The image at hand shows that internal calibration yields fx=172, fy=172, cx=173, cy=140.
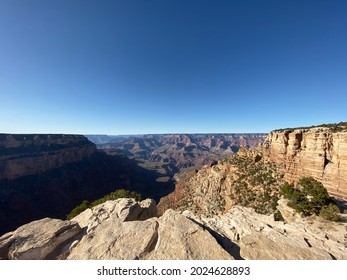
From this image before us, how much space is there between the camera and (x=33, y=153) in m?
111

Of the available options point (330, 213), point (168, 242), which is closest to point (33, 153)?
point (168, 242)

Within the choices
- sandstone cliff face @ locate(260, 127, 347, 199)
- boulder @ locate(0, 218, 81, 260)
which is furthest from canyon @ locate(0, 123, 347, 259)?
sandstone cliff face @ locate(260, 127, 347, 199)

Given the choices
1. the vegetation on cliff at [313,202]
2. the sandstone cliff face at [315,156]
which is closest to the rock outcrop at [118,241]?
the vegetation on cliff at [313,202]

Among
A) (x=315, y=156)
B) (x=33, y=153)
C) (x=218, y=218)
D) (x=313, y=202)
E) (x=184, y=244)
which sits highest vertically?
(x=315, y=156)

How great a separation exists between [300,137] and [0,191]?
12338 cm

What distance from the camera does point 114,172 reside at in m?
160

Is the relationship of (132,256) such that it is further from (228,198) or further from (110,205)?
(228,198)

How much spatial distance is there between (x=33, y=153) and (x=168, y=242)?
13456 centimetres

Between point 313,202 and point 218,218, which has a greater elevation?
point 313,202

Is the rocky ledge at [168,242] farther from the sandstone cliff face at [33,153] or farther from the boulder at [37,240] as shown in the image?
the sandstone cliff face at [33,153]

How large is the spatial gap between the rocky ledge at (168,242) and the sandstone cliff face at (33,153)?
371 feet

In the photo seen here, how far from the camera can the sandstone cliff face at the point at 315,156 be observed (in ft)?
105

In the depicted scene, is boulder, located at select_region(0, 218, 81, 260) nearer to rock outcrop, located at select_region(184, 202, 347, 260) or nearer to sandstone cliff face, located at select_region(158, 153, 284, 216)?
rock outcrop, located at select_region(184, 202, 347, 260)

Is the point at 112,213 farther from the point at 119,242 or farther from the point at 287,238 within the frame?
the point at 287,238
